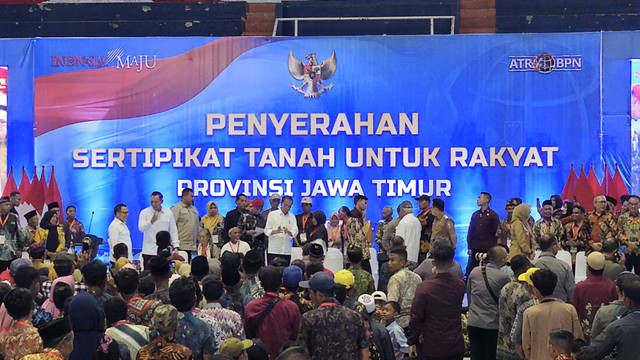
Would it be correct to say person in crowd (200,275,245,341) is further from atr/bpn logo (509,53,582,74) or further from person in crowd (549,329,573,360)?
atr/bpn logo (509,53,582,74)

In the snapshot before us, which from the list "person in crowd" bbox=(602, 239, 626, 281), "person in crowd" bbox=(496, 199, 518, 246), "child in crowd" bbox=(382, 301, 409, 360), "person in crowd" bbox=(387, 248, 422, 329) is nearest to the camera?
"child in crowd" bbox=(382, 301, 409, 360)

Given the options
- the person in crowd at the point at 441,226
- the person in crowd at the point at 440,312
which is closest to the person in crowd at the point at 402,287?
the person in crowd at the point at 440,312

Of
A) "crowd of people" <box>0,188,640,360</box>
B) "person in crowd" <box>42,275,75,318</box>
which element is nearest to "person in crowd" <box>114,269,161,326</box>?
"crowd of people" <box>0,188,640,360</box>

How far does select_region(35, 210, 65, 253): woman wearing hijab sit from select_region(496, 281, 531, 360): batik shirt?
304 inches

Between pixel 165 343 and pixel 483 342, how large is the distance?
12.1 feet

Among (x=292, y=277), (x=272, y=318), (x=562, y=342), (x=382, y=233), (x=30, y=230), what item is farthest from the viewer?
(x=382, y=233)

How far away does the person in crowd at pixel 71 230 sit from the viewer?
46.5ft

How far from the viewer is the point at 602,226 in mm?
12859

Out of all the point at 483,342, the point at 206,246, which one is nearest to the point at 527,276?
the point at 483,342

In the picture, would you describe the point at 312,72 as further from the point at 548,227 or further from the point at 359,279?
the point at 359,279

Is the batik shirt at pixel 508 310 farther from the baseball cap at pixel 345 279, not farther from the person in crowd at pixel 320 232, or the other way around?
the person in crowd at pixel 320 232

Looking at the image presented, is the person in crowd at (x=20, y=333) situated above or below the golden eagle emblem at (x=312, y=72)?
below

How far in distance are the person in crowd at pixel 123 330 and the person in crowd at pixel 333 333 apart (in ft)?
3.52

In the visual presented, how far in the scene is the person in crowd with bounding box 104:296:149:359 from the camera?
6.04 m
